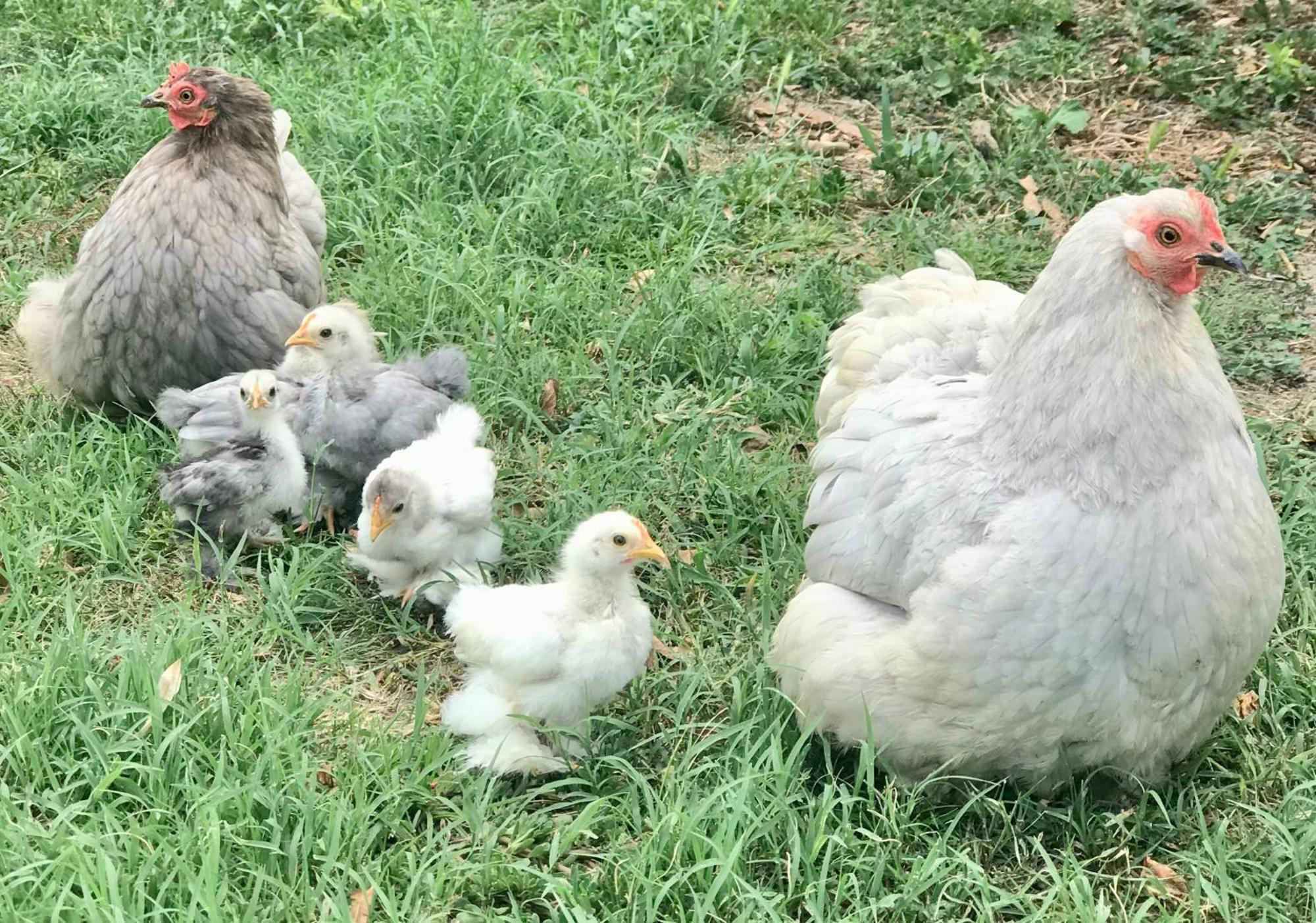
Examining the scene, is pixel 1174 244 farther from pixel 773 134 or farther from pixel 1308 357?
pixel 773 134

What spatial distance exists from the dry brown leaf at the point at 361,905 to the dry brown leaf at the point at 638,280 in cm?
275

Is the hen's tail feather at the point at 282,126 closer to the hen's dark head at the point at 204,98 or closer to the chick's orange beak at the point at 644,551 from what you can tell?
the hen's dark head at the point at 204,98

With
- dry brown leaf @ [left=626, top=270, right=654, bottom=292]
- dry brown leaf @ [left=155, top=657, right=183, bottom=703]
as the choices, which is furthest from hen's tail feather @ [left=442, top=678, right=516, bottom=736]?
dry brown leaf @ [left=626, top=270, right=654, bottom=292]

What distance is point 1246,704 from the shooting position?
3.74m

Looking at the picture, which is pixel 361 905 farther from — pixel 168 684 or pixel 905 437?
pixel 905 437

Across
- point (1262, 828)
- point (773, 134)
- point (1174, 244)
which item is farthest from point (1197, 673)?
point (773, 134)

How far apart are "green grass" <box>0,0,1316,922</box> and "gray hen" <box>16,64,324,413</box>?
0.75 ft

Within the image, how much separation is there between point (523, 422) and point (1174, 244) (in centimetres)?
242

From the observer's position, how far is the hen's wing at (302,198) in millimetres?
5211

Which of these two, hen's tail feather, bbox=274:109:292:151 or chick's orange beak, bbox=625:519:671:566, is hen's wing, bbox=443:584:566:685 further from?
hen's tail feather, bbox=274:109:292:151

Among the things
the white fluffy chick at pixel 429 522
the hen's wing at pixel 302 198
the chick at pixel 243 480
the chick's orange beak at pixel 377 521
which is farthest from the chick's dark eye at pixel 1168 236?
the hen's wing at pixel 302 198

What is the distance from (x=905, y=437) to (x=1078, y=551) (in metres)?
0.62

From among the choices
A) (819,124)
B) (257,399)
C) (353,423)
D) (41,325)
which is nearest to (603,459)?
(353,423)

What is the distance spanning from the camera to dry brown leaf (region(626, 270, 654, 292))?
5281 millimetres
